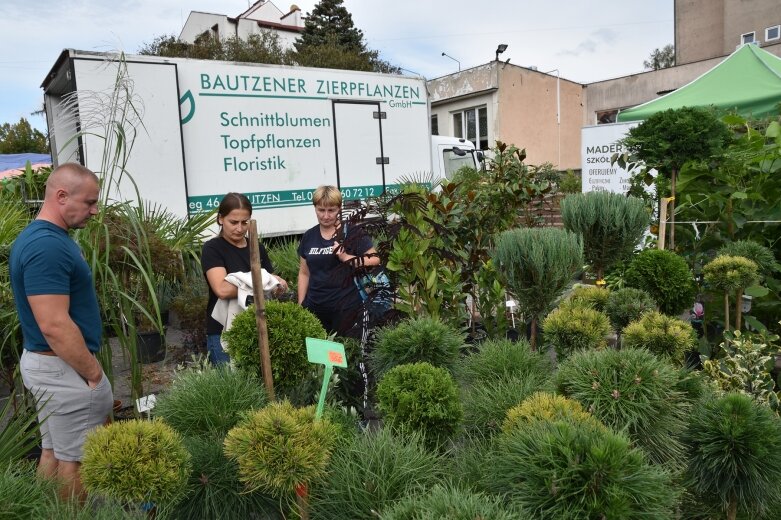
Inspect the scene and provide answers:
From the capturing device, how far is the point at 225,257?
3312 mm

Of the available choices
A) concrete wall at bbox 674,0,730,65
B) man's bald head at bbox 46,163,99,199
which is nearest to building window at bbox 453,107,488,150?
concrete wall at bbox 674,0,730,65

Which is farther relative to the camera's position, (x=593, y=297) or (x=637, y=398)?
→ (x=593, y=297)

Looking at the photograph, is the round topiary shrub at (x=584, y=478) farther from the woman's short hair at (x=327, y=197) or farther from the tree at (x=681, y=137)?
the woman's short hair at (x=327, y=197)

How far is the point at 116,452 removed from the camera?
120cm

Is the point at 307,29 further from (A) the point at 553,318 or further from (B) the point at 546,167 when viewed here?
(A) the point at 553,318

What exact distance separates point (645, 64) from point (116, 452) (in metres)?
54.7

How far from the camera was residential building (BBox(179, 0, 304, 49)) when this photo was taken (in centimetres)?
3381

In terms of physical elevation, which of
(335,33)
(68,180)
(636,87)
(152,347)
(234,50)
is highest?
(335,33)

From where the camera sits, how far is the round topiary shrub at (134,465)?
119cm

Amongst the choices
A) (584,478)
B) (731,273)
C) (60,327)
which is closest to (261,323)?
(584,478)

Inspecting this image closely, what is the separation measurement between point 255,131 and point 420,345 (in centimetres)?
550

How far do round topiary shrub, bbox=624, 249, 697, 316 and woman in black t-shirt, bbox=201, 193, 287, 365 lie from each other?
1.90 meters

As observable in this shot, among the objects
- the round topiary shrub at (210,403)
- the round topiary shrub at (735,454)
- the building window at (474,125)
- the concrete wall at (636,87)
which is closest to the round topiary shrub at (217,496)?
the round topiary shrub at (210,403)

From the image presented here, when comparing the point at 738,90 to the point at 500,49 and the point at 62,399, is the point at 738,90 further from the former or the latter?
the point at 500,49
